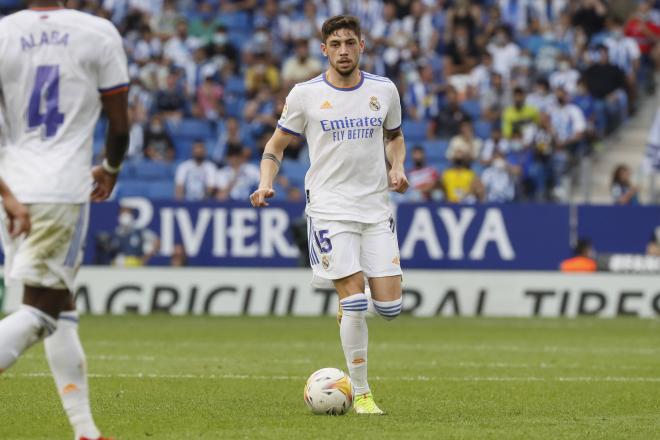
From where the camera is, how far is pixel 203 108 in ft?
83.2

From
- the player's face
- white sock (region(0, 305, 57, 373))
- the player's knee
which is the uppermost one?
the player's face

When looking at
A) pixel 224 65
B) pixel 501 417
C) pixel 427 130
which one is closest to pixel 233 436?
pixel 501 417

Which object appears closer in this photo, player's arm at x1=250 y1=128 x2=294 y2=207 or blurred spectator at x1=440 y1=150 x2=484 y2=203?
player's arm at x1=250 y1=128 x2=294 y2=207

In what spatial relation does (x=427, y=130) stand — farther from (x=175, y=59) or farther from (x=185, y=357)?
Answer: (x=185, y=357)

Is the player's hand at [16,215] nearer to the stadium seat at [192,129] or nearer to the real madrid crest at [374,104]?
the real madrid crest at [374,104]

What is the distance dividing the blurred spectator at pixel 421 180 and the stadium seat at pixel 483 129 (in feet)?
8.92

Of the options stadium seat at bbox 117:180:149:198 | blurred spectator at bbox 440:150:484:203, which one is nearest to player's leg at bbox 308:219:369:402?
blurred spectator at bbox 440:150:484:203

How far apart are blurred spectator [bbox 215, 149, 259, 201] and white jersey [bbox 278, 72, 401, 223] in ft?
42.9

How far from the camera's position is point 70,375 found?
21.3 ft

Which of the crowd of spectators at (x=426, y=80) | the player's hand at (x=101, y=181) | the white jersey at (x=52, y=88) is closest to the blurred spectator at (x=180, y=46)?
the crowd of spectators at (x=426, y=80)

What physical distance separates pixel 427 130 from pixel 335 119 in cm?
1581

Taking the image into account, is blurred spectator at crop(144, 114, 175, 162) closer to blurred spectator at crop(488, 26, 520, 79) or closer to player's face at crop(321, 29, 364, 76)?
blurred spectator at crop(488, 26, 520, 79)

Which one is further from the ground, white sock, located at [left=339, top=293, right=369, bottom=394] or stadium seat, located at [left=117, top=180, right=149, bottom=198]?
white sock, located at [left=339, top=293, right=369, bottom=394]

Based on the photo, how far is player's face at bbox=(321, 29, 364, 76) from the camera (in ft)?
29.1
